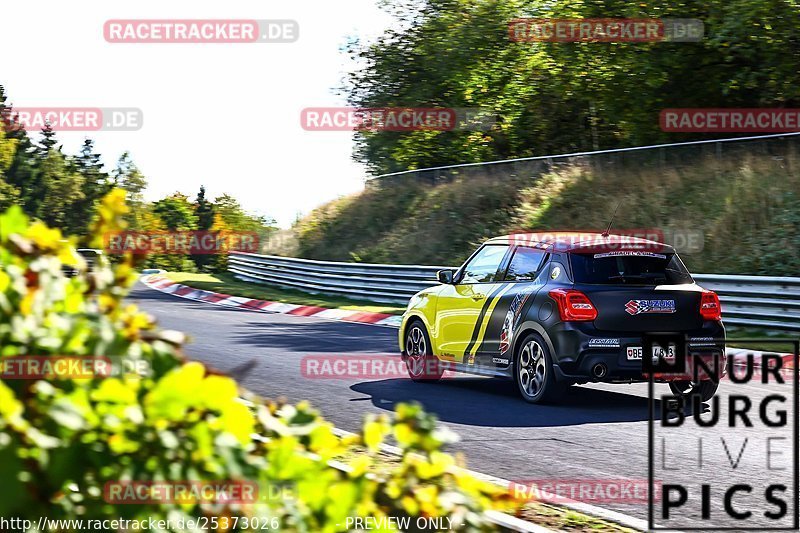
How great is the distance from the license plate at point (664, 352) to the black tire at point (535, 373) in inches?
38.9

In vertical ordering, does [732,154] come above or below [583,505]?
above

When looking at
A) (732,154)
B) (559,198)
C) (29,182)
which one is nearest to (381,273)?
(559,198)

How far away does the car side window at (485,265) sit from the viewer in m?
11.7

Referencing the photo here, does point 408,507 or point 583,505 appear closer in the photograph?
point 408,507

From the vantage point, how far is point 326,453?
281 cm

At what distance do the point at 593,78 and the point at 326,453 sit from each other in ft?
103

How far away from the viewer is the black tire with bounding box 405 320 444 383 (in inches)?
504

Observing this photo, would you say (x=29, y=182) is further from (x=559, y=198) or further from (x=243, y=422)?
(x=243, y=422)

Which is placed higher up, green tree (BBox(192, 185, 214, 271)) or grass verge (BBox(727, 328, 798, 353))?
green tree (BBox(192, 185, 214, 271))

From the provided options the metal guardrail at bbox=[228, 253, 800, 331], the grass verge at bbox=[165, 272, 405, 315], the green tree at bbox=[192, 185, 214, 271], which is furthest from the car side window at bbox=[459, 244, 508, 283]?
the green tree at bbox=[192, 185, 214, 271]
